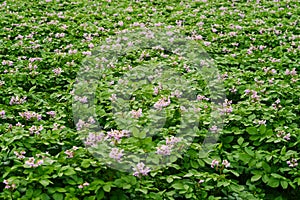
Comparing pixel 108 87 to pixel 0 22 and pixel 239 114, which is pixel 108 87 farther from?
pixel 0 22

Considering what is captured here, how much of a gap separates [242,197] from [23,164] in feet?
4.99

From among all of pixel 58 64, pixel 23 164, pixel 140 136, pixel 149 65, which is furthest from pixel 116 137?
pixel 58 64

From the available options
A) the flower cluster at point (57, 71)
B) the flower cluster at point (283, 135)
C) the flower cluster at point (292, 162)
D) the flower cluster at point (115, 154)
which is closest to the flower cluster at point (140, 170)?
the flower cluster at point (115, 154)

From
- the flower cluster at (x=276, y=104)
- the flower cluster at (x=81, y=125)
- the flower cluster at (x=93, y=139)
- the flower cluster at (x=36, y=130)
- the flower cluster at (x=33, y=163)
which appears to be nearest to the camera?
the flower cluster at (x=33, y=163)

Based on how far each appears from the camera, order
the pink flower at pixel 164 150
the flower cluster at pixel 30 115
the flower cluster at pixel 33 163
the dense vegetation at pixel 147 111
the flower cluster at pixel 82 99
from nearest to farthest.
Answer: the flower cluster at pixel 33 163 → the dense vegetation at pixel 147 111 → the pink flower at pixel 164 150 → the flower cluster at pixel 30 115 → the flower cluster at pixel 82 99

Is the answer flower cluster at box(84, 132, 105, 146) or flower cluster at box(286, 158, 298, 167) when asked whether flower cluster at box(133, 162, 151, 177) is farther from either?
flower cluster at box(286, 158, 298, 167)

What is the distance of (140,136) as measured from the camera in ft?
9.57

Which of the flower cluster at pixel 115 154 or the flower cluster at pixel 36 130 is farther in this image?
the flower cluster at pixel 36 130

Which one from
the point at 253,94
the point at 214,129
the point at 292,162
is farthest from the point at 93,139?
the point at 253,94

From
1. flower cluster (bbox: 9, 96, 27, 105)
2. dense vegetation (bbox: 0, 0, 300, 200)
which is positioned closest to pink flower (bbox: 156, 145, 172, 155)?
dense vegetation (bbox: 0, 0, 300, 200)

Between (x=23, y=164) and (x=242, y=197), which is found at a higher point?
(x=23, y=164)

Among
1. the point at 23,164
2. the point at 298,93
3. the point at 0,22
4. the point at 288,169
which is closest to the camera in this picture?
the point at 23,164

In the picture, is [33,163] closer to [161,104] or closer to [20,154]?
[20,154]

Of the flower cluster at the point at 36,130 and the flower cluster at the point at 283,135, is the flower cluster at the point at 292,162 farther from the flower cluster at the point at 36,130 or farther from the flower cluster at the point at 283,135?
the flower cluster at the point at 36,130
